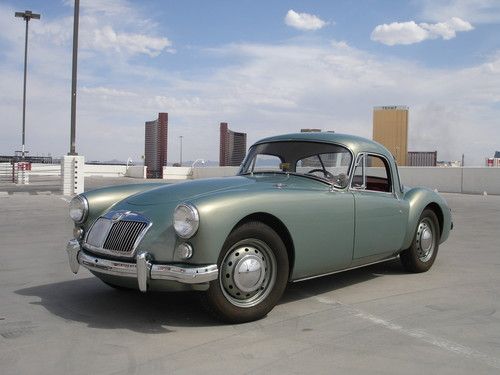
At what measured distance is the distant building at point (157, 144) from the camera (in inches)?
1665

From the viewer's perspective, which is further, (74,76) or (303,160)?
(74,76)

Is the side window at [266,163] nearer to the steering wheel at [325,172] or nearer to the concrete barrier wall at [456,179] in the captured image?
the steering wheel at [325,172]

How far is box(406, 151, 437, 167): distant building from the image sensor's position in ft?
143

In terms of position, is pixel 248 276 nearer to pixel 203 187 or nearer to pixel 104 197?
pixel 203 187

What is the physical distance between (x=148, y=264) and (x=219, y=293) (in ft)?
1.82

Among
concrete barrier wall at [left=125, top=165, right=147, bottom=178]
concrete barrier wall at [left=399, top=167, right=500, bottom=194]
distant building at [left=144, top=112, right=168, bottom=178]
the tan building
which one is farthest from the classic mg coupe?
the tan building

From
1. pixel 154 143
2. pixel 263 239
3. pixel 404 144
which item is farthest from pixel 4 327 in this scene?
pixel 404 144

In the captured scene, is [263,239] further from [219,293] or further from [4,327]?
→ [4,327]

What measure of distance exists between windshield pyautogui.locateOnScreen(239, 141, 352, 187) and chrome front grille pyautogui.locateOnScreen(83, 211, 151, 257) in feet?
5.70

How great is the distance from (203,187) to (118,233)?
2.54 feet

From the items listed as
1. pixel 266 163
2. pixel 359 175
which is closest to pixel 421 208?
pixel 359 175

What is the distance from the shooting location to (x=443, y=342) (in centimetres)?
360

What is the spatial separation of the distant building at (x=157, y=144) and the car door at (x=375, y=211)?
3682 centimetres

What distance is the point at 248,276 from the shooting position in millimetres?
3949
